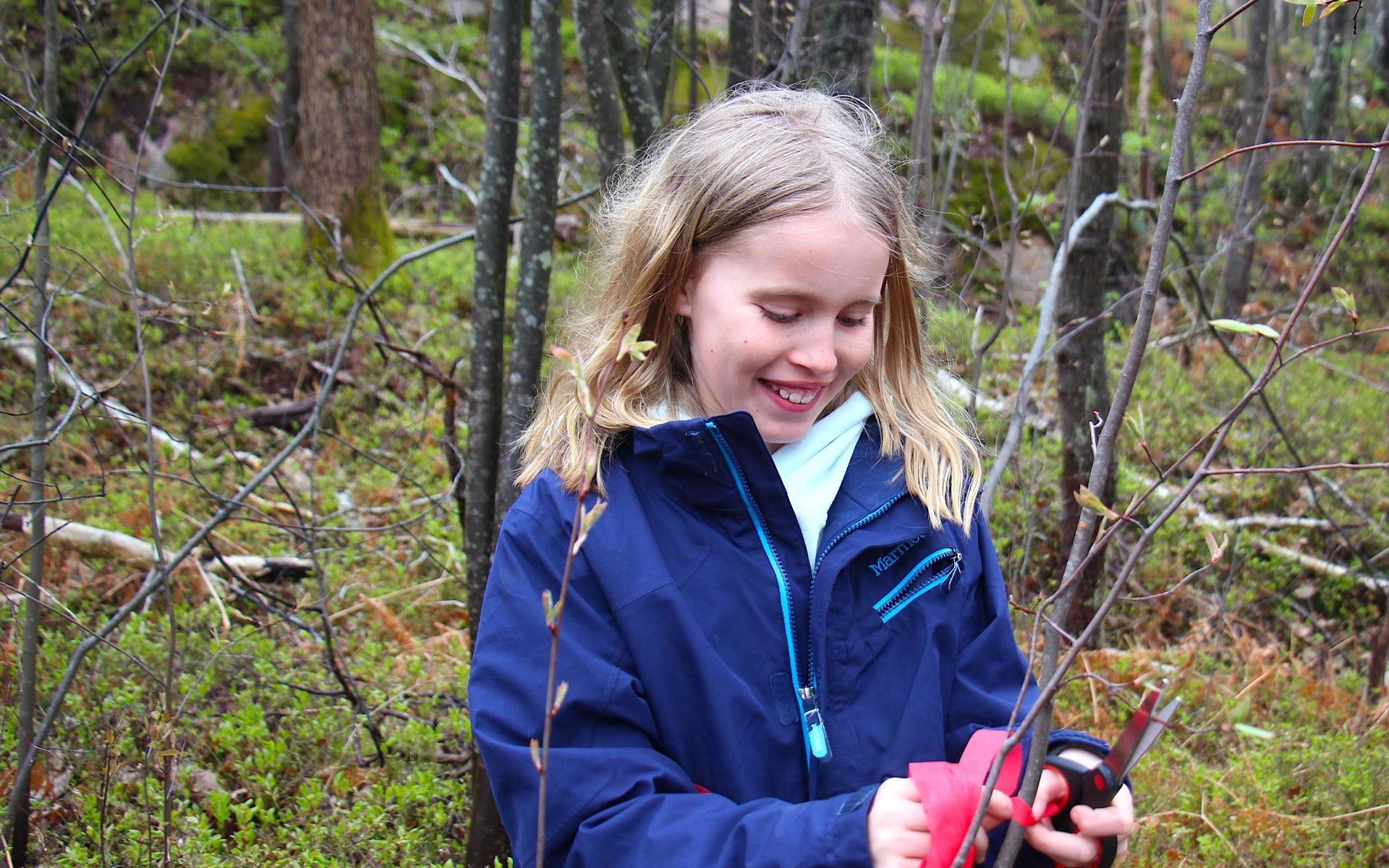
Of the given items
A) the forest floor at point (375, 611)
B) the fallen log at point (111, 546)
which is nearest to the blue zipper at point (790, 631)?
the forest floor at point (375, 611)

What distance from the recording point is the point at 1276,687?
3746 millimetres

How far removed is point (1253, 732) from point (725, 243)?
263cm

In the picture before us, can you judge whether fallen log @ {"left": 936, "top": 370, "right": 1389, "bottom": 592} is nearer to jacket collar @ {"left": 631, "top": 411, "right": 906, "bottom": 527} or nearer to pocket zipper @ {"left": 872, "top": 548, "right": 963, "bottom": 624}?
pocket zipper @ {"left": 872, "top": 548, "right": 963, "bottom": 624}

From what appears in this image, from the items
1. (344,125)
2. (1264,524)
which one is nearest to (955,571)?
(1264,524)

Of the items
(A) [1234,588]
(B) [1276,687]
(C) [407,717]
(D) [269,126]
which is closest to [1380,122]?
(A) [1234,588]

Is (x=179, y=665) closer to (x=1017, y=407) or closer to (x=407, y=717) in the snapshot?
(x=407, y=717)

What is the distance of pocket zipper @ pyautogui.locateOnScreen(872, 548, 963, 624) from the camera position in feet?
5.68

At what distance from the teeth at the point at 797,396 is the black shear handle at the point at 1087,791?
70 cm

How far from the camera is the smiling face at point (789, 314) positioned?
1724 mm

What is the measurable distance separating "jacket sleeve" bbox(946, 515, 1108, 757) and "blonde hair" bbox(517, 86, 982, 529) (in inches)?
5.9

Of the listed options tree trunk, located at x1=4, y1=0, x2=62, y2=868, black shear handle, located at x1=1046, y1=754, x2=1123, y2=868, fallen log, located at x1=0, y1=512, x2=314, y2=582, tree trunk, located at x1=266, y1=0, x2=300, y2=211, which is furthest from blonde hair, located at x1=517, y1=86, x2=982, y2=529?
tree trunk, located at x1=266, y1=0, x2=300, y2=211

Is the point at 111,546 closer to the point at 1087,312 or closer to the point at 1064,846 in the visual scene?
the point at 1064,846

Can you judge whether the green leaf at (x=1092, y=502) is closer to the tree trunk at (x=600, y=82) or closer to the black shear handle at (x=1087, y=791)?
the black shear handle at (x=1087, y=791)

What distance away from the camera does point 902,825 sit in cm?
132
